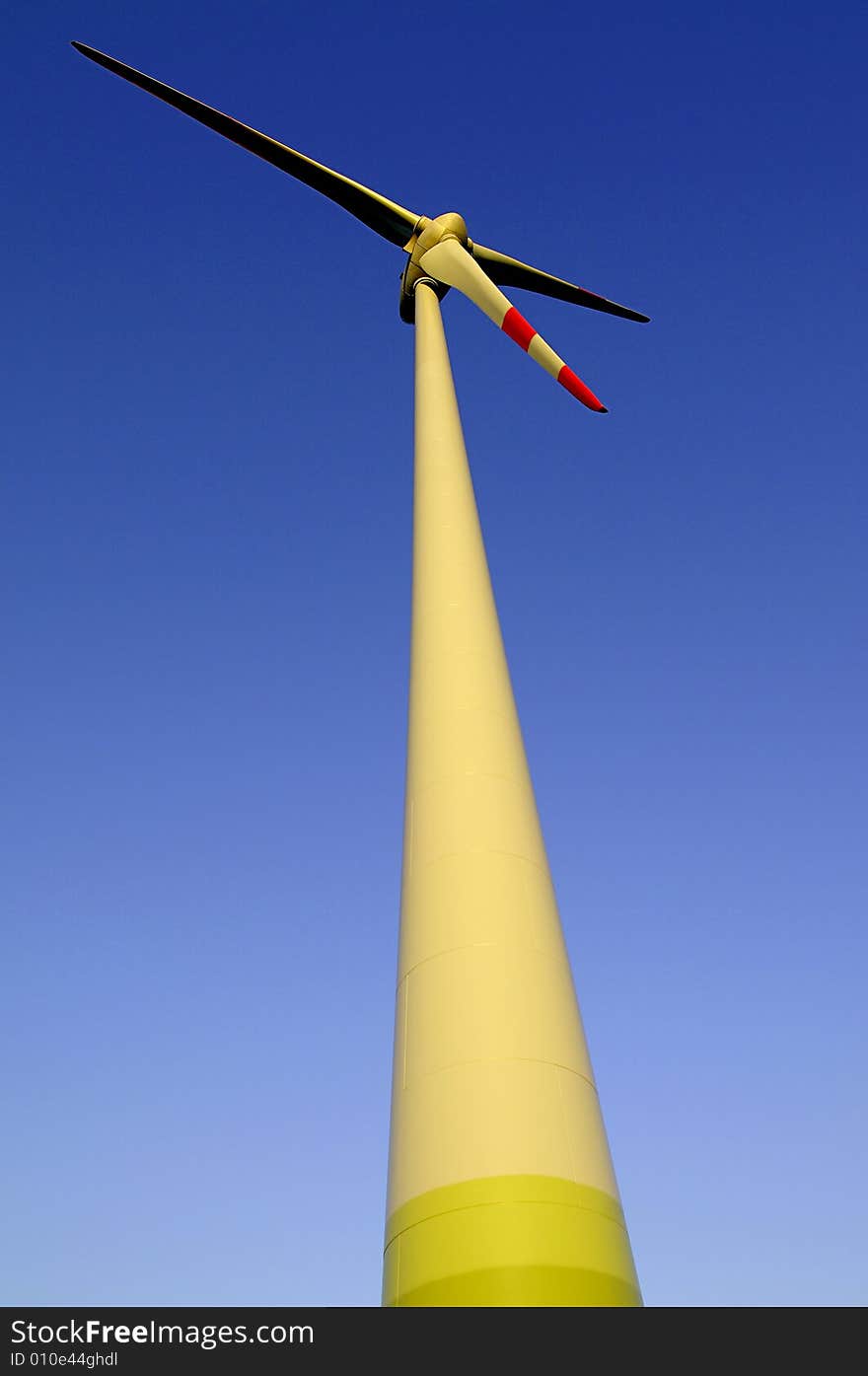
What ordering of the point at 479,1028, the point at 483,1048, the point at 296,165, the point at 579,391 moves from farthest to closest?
the point at 296,165
the point at 579,391
the point at 479,1028
the point at 483,1048

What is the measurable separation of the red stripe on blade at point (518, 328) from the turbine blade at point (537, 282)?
6.25 m

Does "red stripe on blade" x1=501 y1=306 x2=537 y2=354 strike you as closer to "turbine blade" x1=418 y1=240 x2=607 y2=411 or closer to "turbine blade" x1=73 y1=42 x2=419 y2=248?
"turbine blade" x1=418 y1=240 x2=607 y2=411

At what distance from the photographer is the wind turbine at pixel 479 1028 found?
21.6ft

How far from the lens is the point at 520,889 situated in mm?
8719

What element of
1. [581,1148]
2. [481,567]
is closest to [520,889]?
[581,1148]

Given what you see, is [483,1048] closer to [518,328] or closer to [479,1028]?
[479,1028]

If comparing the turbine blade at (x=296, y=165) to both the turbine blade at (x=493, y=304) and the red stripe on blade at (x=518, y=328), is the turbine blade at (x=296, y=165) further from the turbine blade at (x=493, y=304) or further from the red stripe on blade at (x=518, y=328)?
the red stripe on blade at (x=518, y=328)

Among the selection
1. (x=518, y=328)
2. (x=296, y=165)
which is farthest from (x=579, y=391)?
(x=296, y=165)

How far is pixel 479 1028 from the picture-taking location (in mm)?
7609

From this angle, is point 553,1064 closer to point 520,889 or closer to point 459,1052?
point 459,1052

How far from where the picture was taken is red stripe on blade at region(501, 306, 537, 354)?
1855 cm

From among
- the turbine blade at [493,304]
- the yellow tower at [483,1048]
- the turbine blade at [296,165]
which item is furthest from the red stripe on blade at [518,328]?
the yellow tower at [483,1048]

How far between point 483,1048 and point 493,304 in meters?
15.4
